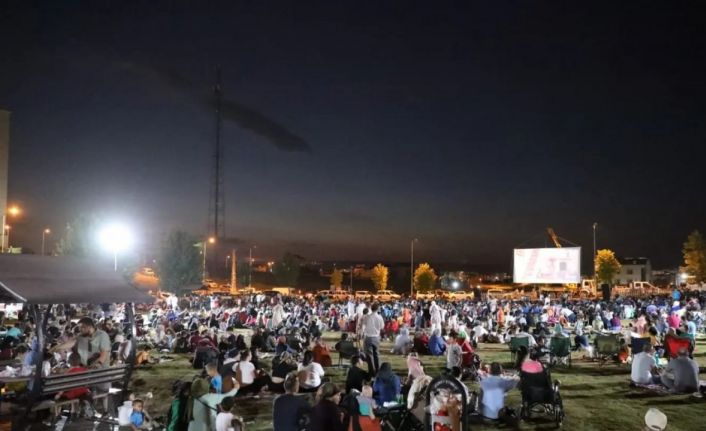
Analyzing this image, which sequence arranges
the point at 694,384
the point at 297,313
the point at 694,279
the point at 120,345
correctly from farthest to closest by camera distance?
the point at 694,279 < the point at 297,313 < the point at 120,345 < the point at 694,384

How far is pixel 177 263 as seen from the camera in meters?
68.1

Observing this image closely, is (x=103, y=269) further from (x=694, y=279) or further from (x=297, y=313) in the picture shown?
(x=694, y=279)

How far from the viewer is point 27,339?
715 inches

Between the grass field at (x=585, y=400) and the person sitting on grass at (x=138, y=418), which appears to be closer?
the person sitting on grass at (x=138, y=418)

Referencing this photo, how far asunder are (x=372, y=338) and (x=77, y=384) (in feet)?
24.5

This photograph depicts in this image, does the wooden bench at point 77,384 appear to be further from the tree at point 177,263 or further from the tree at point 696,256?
the tree at point 696,256

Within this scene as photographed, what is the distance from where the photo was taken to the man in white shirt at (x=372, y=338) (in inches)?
559

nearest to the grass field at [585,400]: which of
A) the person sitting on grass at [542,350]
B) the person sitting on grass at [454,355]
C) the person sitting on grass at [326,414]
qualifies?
the person sitting on grass at [542,350]

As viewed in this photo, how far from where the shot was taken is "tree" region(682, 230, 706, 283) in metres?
95.1

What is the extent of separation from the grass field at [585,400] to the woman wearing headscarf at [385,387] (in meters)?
1.61

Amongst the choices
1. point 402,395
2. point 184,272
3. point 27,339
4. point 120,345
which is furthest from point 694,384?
point 184,272

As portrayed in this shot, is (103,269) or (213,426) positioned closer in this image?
(213,426)

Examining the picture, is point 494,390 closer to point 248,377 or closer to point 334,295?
point 248,377

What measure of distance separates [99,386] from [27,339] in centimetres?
1046
